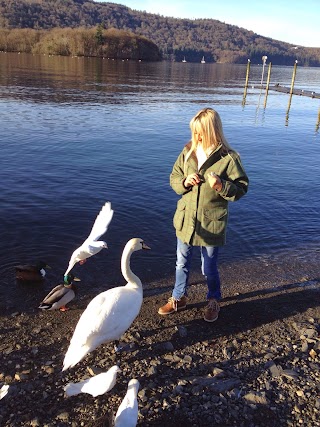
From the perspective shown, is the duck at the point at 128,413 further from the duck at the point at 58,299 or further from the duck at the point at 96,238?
the duck at the point at 96,238

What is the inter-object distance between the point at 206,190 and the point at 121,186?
812 cm

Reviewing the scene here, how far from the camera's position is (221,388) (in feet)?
16.0

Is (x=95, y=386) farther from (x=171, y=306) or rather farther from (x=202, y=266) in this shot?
(x=202, y=266)

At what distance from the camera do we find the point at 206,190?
5.58m

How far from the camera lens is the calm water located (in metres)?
9.02

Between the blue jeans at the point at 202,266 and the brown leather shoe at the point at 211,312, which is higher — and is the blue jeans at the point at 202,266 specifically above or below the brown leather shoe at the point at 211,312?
above

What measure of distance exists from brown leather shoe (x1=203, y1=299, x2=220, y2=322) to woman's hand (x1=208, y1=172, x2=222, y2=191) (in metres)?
2.08

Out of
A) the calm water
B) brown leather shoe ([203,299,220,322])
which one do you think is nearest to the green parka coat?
brown leather shoe ([203,299,220,322])

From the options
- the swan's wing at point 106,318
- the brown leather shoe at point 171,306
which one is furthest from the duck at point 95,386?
the brown leather shoe at point 171,306

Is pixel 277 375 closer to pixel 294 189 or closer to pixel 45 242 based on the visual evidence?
pixel 45 242

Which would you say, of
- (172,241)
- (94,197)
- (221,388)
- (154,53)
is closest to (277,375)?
(221,388)

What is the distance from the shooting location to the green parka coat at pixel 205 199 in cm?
538

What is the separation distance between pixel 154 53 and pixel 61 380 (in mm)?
130444

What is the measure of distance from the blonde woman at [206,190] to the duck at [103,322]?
1121 millimetres
